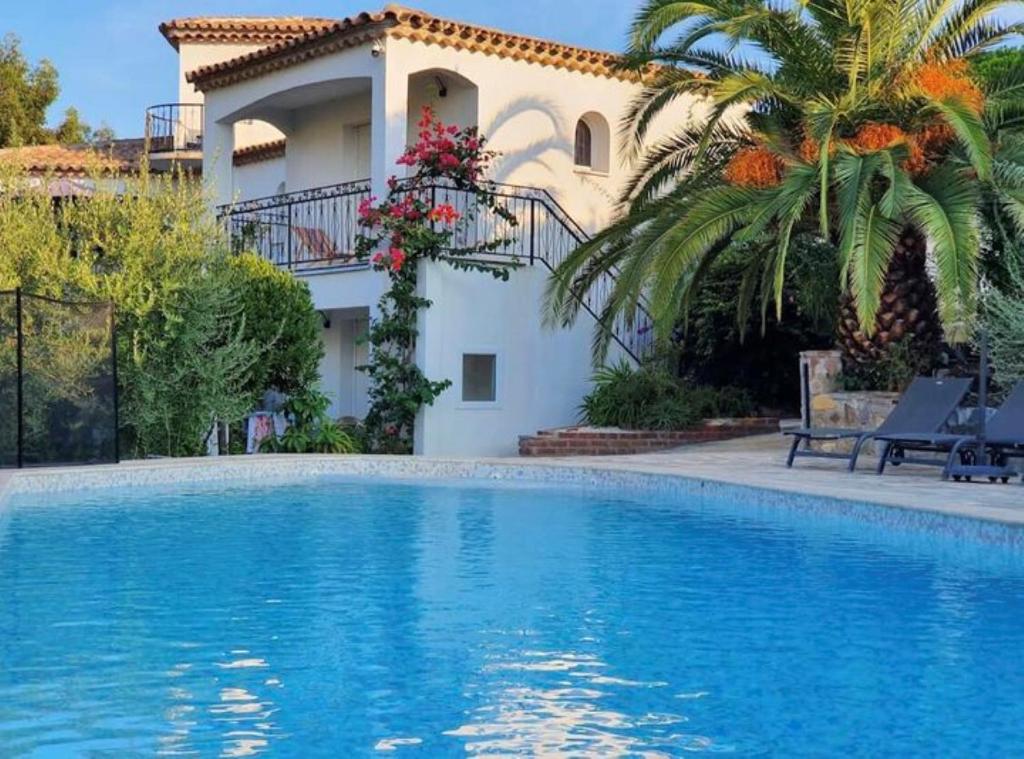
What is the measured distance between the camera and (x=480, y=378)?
18875 mm

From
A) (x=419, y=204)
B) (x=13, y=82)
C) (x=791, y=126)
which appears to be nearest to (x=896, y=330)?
(x=791, y=126)

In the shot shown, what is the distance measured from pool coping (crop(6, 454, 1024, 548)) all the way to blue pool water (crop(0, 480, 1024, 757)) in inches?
7.2

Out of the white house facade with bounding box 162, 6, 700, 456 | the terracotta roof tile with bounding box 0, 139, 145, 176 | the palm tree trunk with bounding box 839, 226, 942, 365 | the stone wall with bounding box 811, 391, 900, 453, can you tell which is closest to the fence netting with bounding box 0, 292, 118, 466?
the white house facade with bounding box 162, 6, 700, 456

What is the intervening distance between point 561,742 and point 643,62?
39.7 feet

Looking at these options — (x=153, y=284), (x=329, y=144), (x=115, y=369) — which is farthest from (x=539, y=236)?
(x=115, y=369)

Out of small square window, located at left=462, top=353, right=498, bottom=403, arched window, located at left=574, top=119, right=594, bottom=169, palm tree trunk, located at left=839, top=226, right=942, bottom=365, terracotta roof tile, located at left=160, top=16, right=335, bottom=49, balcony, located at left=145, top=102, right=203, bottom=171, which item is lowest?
small square window, located at left=462, top=353, right=498, bottom=403

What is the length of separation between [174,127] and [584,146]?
16.9m

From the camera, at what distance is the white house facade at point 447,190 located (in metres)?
18.6

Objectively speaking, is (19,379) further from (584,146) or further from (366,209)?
(584,146)

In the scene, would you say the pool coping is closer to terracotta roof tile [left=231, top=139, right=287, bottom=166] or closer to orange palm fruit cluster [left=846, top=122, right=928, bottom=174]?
orange palm fruit cluster [left=846, top=122, right=928, bottom=174]

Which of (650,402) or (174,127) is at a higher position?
(174,127)

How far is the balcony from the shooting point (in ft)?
108

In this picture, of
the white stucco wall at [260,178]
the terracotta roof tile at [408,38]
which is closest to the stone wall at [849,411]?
the terracotta roof tile at [408,38]

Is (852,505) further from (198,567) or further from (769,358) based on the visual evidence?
(769,358)
